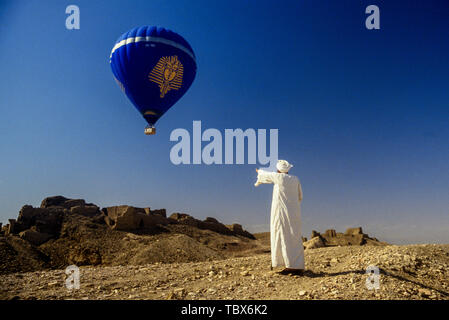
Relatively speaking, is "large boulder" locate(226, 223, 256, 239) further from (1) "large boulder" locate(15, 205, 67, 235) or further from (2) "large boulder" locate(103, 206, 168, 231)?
(1) "large boulder" locate(15, 205, 67, 235)

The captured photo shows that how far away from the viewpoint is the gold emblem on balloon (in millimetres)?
15938

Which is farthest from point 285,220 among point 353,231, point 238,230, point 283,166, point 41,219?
point 238,230

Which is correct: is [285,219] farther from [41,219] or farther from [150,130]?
[41,219]

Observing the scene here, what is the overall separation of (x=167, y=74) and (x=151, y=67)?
910 millimetres

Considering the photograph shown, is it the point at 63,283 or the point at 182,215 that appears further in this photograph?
the point at 182,215

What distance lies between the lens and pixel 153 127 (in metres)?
17.4

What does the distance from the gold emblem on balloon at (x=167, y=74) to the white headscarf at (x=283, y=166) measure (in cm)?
1071

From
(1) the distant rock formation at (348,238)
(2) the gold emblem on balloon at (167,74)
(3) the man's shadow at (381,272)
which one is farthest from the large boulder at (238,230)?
(3) the man's shadow at (381,272)

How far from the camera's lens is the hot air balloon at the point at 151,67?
15922mm

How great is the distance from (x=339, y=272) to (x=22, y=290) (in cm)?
695

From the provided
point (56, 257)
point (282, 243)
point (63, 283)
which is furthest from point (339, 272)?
point (56, 257)

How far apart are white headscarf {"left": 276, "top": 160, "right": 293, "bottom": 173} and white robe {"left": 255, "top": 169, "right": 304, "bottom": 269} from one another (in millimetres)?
146

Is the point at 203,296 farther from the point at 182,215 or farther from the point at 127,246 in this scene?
Result: the point at 182,215

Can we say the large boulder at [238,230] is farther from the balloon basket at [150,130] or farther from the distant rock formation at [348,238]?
the balloon basket at [150,130]
